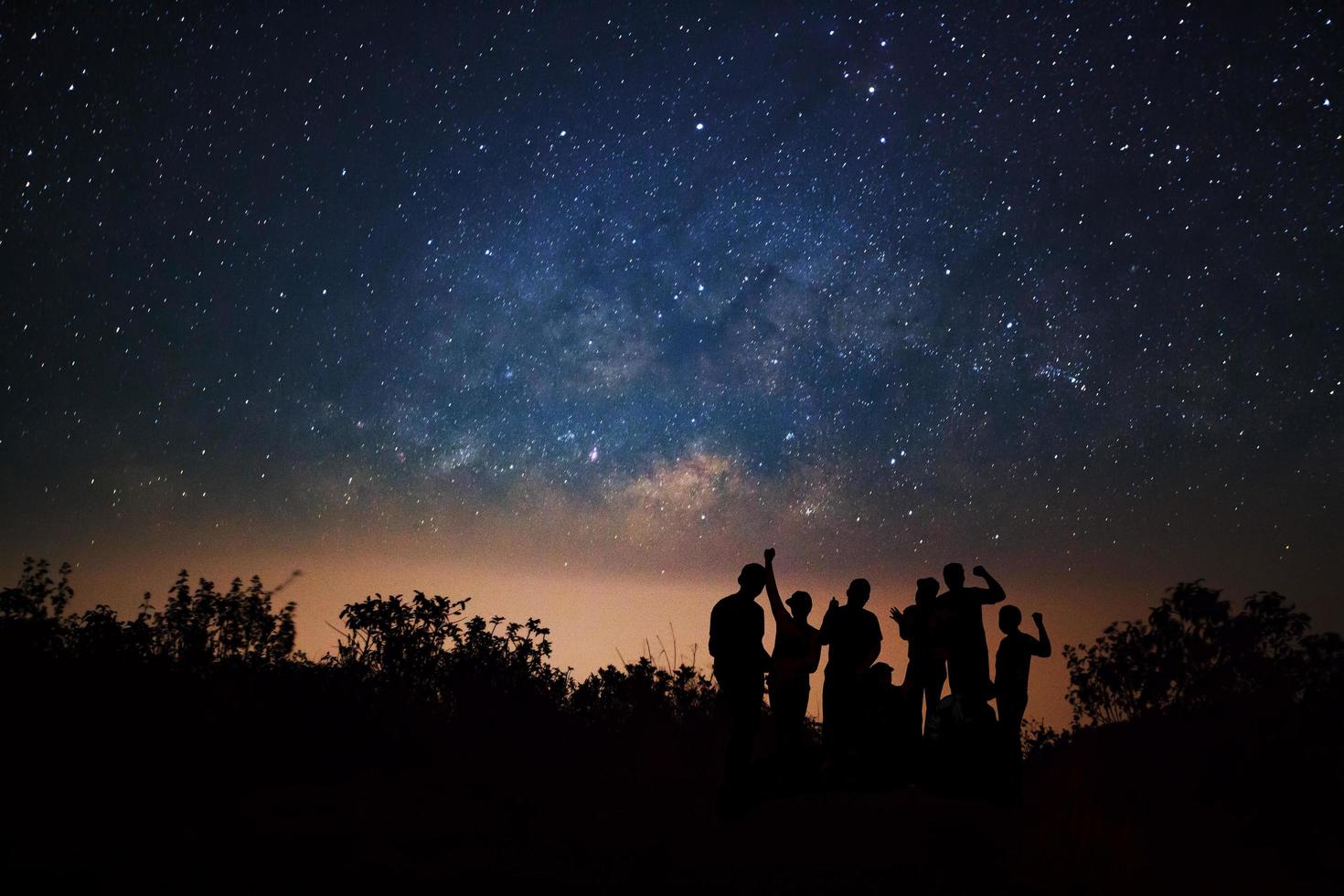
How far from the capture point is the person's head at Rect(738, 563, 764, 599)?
19.9ft

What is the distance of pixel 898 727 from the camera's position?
641 centimetres

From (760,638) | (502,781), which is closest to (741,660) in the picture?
(760,638)

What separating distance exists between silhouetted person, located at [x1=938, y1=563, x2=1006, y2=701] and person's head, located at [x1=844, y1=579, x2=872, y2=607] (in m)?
0.65

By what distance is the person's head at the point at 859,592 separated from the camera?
647 centimetres

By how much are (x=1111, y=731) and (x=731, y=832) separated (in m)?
11.9

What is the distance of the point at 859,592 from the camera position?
6480 mm

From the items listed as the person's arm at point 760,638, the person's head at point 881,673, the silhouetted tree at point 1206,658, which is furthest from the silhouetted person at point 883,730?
the silhouetted tree at point 1206,658

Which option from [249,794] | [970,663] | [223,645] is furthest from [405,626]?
[970,663]

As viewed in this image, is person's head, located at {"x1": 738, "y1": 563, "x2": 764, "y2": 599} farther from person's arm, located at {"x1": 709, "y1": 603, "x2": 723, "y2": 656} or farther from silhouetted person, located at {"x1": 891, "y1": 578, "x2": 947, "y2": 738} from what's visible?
silhouetted person, located at {"x1": 891, "y1": 578, "x2": 947, "y2": 738}

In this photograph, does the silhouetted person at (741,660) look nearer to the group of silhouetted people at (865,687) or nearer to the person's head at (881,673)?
the group of silhouetted people at (865,687)

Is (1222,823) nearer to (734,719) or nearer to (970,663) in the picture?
(970,663)

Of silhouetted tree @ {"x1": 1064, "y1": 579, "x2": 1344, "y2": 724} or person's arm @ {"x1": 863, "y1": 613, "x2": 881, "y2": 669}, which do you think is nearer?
person's arm @ {"x1": 863, "y1": 613, "x2": 881, "y2": 669}

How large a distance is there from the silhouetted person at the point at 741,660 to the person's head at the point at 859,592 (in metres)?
0.90

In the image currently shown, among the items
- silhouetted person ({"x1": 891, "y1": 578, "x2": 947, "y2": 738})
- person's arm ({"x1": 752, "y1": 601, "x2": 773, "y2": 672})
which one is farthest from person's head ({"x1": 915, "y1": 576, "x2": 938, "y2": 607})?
person's arm ({"x1": 752, "y1": 601, "x2": 773, "y2": 672})
